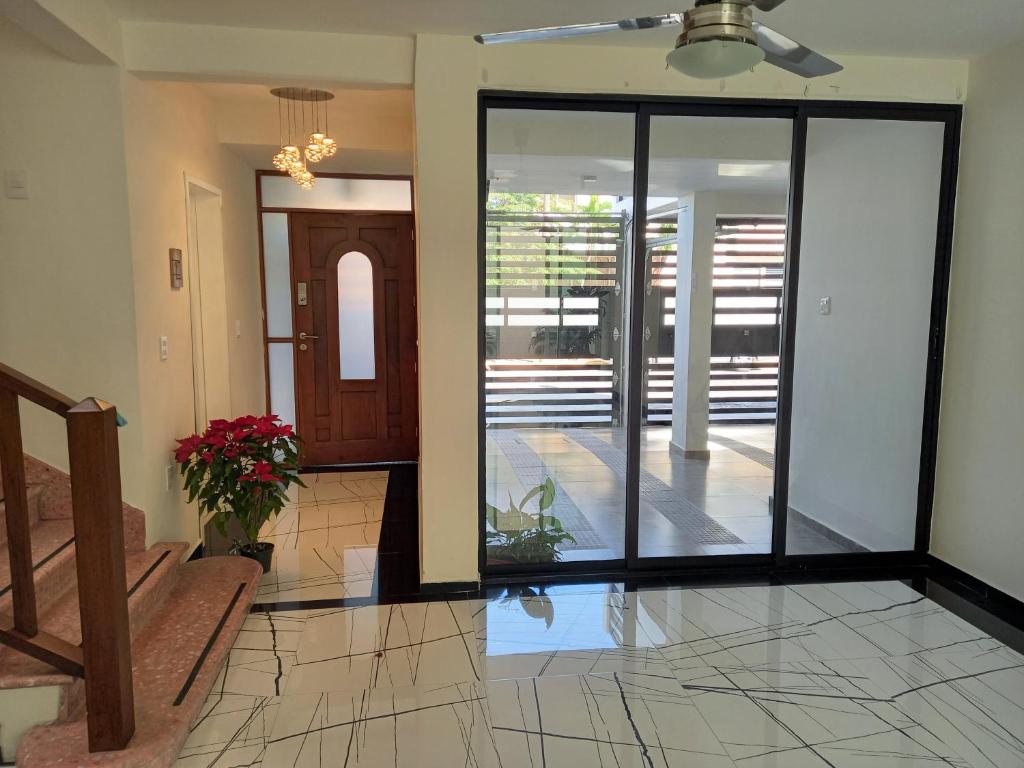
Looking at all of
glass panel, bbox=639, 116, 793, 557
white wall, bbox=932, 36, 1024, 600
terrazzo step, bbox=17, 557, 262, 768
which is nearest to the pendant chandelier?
glass panel, bbox=639, 116, 793, 557

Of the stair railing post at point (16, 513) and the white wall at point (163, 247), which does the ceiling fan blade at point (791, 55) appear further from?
the white wall at point (163, 247)

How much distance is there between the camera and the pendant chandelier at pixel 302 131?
4.16 meters

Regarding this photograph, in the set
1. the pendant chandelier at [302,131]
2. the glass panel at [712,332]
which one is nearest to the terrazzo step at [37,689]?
the glass panel at [712,332]

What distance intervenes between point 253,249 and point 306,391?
1.23 meters

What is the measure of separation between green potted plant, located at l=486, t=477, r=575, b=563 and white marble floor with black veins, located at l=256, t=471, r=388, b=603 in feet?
2.25

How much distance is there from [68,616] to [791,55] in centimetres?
312

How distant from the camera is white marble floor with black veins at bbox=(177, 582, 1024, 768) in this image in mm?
2270

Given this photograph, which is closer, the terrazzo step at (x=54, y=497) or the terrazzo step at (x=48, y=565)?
the terrazzo step at (x=48, y=565)

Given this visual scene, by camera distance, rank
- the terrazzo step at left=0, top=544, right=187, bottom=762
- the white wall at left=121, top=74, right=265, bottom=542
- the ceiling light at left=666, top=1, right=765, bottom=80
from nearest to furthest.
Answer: the ceiling light at left=666, top=1, right=765, bottom=80 → the terrazzo step at left=0, top=544, right=187, bottom=762 → the white wall at left=121, top=74, right=265, bottom=542

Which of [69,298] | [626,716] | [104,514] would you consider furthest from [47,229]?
[626,716]

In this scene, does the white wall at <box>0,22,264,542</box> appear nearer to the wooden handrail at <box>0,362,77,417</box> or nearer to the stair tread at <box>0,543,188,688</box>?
the stair tread at <box>0,543,188,688</box>

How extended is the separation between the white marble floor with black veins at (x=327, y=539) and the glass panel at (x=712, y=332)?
5.20 ft

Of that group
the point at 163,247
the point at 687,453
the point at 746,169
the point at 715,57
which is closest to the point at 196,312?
the point at 163,247

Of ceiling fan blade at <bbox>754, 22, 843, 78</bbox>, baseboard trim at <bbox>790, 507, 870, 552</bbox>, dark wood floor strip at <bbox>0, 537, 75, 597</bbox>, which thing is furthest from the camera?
baseboard trim at <bbox>790, 507, 870, 552</bbox>
